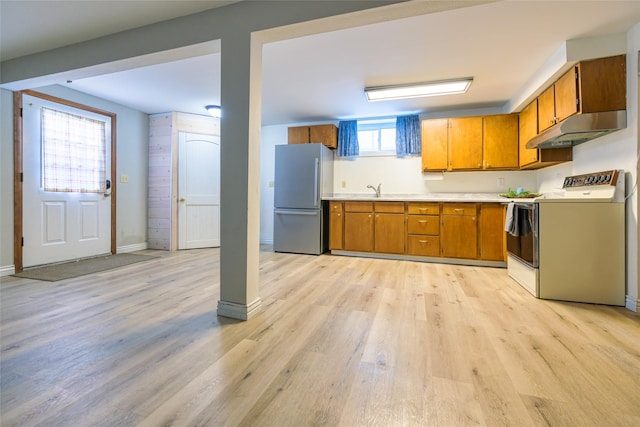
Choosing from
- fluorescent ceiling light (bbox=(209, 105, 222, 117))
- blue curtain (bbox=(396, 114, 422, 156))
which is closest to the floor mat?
fluorescent ceiling light (bbox=(209, 105, 222, 117))

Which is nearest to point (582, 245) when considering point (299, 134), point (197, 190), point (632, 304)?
point (632, 304)

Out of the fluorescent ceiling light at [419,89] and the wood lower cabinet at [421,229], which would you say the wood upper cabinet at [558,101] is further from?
the wood lower cabinet at [421,229]

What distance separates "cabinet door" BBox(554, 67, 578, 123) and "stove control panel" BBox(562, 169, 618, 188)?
596 millimetres

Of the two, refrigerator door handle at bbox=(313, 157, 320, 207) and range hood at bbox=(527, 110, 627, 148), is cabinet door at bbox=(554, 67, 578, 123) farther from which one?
refrigerator door handle at bbox=(313, 157, 320, 207)

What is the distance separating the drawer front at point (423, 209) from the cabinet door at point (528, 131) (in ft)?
4.03

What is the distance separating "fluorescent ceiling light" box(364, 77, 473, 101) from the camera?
3.31 meters

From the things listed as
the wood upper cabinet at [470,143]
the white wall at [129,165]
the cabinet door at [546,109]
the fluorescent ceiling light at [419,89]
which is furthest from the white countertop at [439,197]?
the white wall at [129,165]

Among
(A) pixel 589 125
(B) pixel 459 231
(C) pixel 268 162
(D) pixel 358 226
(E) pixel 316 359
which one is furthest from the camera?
(C) pixel 268 162

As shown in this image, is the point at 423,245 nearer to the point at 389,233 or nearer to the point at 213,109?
the point at 389,233

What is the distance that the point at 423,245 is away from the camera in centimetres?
405

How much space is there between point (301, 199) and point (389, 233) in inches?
58.4

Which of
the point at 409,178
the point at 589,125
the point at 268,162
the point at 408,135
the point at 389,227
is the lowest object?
the point at 389,227

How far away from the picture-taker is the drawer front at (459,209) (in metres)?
3.85

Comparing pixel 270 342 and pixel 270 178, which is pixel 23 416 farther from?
pixel 270 178
